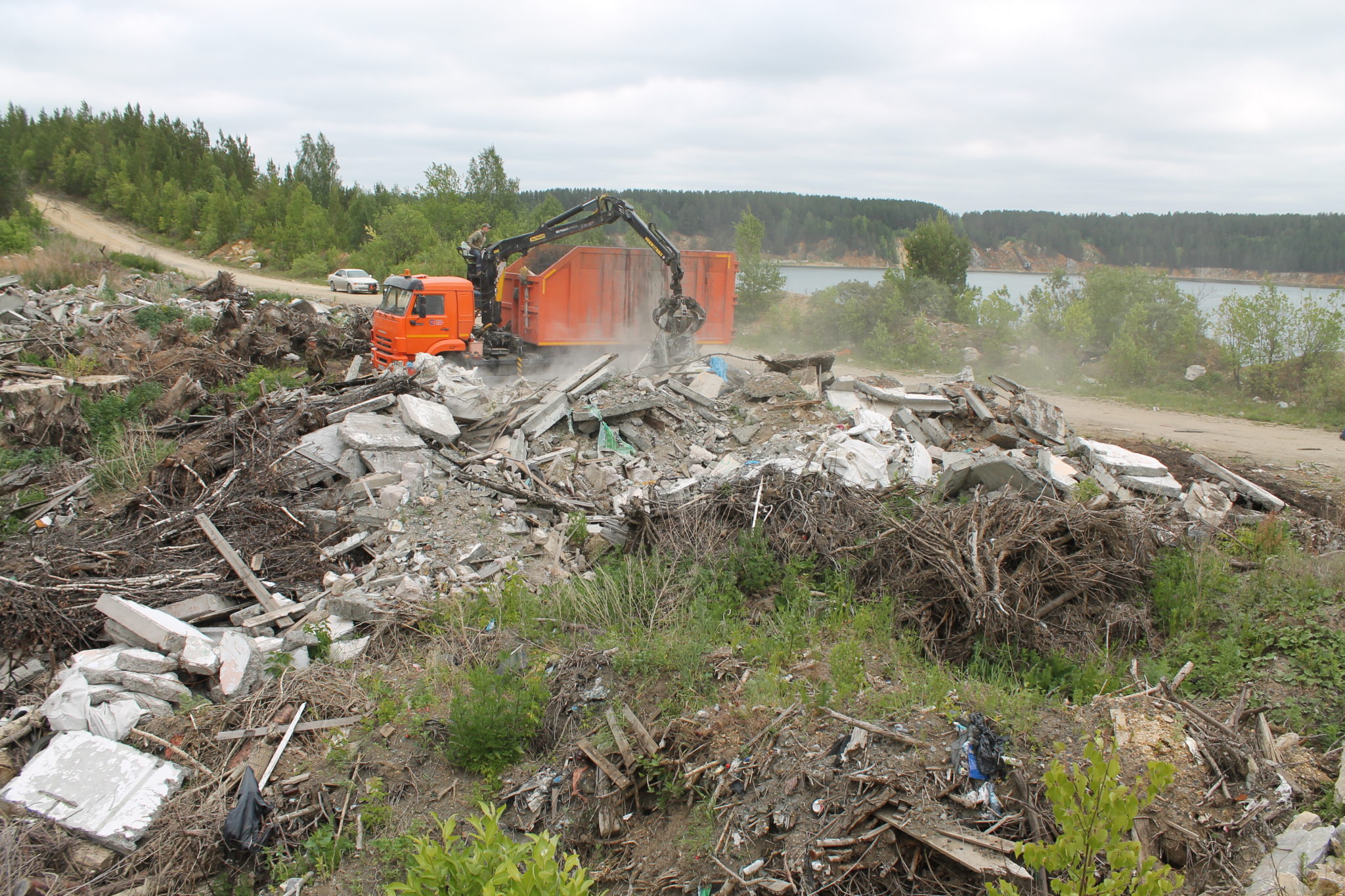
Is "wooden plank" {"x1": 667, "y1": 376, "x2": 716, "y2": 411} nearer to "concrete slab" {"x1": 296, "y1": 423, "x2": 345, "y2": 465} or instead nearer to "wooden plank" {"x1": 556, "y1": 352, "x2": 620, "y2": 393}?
"wooden plank" {"x1": 556, "y1": 352, "x2": 620, "y2": 393}

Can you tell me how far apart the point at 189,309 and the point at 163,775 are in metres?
16.6

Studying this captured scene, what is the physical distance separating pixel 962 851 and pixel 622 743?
6.71 ft

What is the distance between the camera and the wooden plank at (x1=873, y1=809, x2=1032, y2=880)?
3.29 metres

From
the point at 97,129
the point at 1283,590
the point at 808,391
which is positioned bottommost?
the point at 1283,590

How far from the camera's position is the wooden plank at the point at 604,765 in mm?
4496

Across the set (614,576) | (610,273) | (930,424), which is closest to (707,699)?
(614,576)

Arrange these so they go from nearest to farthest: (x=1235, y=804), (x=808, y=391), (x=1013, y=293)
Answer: (x=1235, y=804)
(x=808, y=391)
(x=1013, y=293)

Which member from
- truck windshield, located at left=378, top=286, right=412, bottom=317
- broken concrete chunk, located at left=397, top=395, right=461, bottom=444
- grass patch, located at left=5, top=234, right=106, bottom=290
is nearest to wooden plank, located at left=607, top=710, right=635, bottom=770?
broken concrete chunk, located at left=397, top=395, right=461, bottom=444

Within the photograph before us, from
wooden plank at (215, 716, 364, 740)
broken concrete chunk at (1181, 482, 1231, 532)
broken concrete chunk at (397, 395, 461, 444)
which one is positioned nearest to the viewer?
wooden plank at (215, 716, 364, 740)

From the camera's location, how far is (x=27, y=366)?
40.7 ft

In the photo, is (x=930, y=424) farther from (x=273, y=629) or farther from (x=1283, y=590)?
(x=273, y=629)

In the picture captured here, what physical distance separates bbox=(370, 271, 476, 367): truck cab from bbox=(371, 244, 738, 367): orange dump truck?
0.01m

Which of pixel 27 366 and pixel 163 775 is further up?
pixel 27 366

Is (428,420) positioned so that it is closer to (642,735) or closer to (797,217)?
(642,735)
